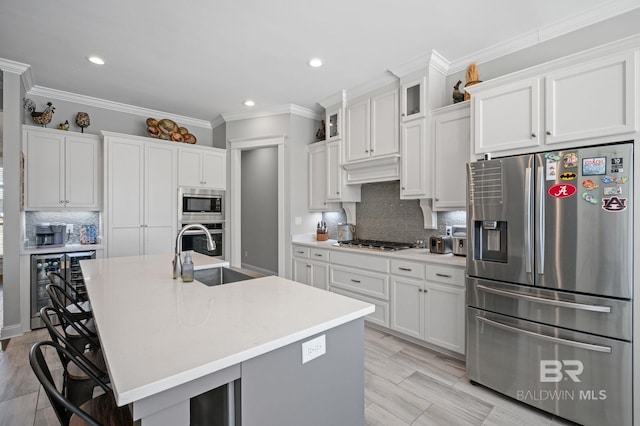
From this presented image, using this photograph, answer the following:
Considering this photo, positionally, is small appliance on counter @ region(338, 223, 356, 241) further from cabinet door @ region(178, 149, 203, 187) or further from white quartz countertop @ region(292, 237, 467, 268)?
cabinet door @ region(178, 149, 203, 187)

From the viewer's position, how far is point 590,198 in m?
1.82

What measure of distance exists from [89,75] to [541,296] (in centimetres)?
472

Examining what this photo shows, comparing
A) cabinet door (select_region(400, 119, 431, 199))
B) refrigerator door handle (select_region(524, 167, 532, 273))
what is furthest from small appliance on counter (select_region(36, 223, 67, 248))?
refrigerator door handle (select_region(524, 167, 532, 273))

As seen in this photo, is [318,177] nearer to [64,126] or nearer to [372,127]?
[372,127]

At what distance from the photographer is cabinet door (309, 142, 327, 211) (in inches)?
171

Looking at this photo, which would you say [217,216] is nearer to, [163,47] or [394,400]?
[163,47]

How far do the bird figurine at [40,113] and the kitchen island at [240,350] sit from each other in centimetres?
319

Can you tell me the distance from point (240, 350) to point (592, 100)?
A: 7.96 feet

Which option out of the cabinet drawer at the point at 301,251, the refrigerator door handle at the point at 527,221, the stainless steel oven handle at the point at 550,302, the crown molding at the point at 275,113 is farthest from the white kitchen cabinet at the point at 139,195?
the refrigerator door handle at the point at 527,221

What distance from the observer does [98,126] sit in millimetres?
4270

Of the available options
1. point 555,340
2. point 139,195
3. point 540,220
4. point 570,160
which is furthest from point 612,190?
point 139,195

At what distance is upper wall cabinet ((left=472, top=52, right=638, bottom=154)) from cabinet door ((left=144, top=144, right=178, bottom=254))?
395 centimetres

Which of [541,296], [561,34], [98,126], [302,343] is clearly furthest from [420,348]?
[98,126]

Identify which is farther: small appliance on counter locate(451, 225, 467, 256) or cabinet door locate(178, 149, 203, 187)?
cabinet door locate(178, 149, 203, 187)
